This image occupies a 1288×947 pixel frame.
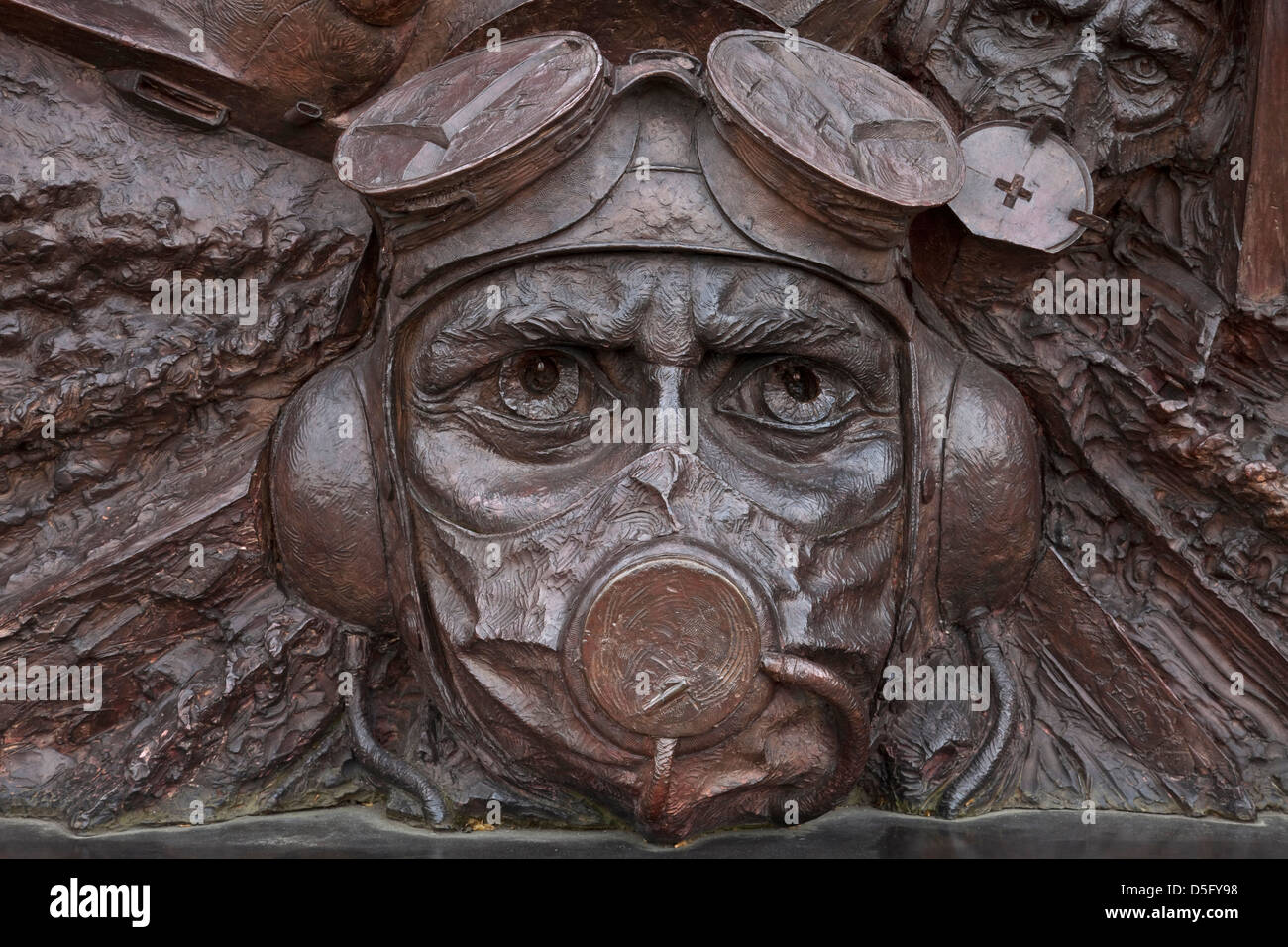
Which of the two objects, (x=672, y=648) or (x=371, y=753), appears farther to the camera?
(x=371, y=753)

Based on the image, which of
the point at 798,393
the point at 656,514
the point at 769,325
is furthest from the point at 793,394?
the point at 656,514

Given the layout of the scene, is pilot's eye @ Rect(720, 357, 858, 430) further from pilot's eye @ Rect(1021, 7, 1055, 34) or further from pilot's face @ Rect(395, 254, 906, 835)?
pilot's eye @ Rect(1021, 7, 1055, 34)

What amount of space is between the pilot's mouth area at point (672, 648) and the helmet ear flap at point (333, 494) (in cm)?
46

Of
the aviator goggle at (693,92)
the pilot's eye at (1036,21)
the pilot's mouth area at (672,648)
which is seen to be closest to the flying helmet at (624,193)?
the aviator goggle at (693,92)

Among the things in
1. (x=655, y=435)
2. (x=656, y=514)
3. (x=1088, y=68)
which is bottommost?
(x=656, y=514)

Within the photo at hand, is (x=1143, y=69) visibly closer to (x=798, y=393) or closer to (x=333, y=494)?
A: (x=798, y=393)

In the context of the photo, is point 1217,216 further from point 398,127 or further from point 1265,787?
point 398,127

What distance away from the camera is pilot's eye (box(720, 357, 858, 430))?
213cm

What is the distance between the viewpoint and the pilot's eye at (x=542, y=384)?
2.12 meters

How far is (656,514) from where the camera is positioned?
1968mm

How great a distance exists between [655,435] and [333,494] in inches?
21.3

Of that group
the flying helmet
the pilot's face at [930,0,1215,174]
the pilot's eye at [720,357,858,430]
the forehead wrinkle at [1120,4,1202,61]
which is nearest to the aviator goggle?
the flying helmet

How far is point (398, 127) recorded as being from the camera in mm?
2018

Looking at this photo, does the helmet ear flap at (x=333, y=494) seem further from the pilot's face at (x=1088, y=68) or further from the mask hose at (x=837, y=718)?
the pilot's face at (x=1088, y=68)
